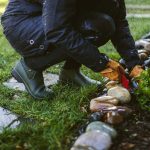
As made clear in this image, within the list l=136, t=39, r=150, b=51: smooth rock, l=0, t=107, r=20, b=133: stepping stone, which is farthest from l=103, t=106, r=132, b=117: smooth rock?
l=136, t=39, r=150, b=51: smooth rock

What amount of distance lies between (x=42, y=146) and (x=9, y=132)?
11.8 inches

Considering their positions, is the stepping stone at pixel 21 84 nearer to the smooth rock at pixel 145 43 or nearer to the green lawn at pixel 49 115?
the green lawn at pixel 49 115

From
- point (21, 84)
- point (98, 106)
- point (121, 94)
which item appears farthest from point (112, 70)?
point (21, 84)

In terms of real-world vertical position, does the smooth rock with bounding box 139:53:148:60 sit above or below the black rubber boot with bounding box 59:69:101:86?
below

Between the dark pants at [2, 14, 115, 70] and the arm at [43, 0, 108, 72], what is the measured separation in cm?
18

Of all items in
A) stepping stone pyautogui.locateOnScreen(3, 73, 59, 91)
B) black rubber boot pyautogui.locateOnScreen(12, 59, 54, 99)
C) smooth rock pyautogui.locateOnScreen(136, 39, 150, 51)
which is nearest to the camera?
black rubber boot pyautogui.locateOnScreen(12, 59, 54, 99)

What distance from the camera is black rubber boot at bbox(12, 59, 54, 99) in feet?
12.7

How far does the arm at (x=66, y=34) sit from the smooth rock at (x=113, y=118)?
0.44m

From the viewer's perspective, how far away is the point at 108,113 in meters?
3.15

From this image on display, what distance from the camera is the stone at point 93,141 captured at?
2754 mm

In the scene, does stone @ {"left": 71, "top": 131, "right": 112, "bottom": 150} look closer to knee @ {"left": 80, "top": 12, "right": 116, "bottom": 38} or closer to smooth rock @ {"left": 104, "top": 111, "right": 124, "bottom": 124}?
smooth rock @ {"left": 104, "top": 111, "right": 124, "bottom": 124}

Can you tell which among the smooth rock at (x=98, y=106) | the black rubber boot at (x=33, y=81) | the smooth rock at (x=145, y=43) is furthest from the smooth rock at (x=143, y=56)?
the smooth rock at (x=98, y=106)

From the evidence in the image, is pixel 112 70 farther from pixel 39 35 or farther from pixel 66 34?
pixel 39 35

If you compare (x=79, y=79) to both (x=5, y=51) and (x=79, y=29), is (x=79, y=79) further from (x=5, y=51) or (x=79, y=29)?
(x=5, y=51)
